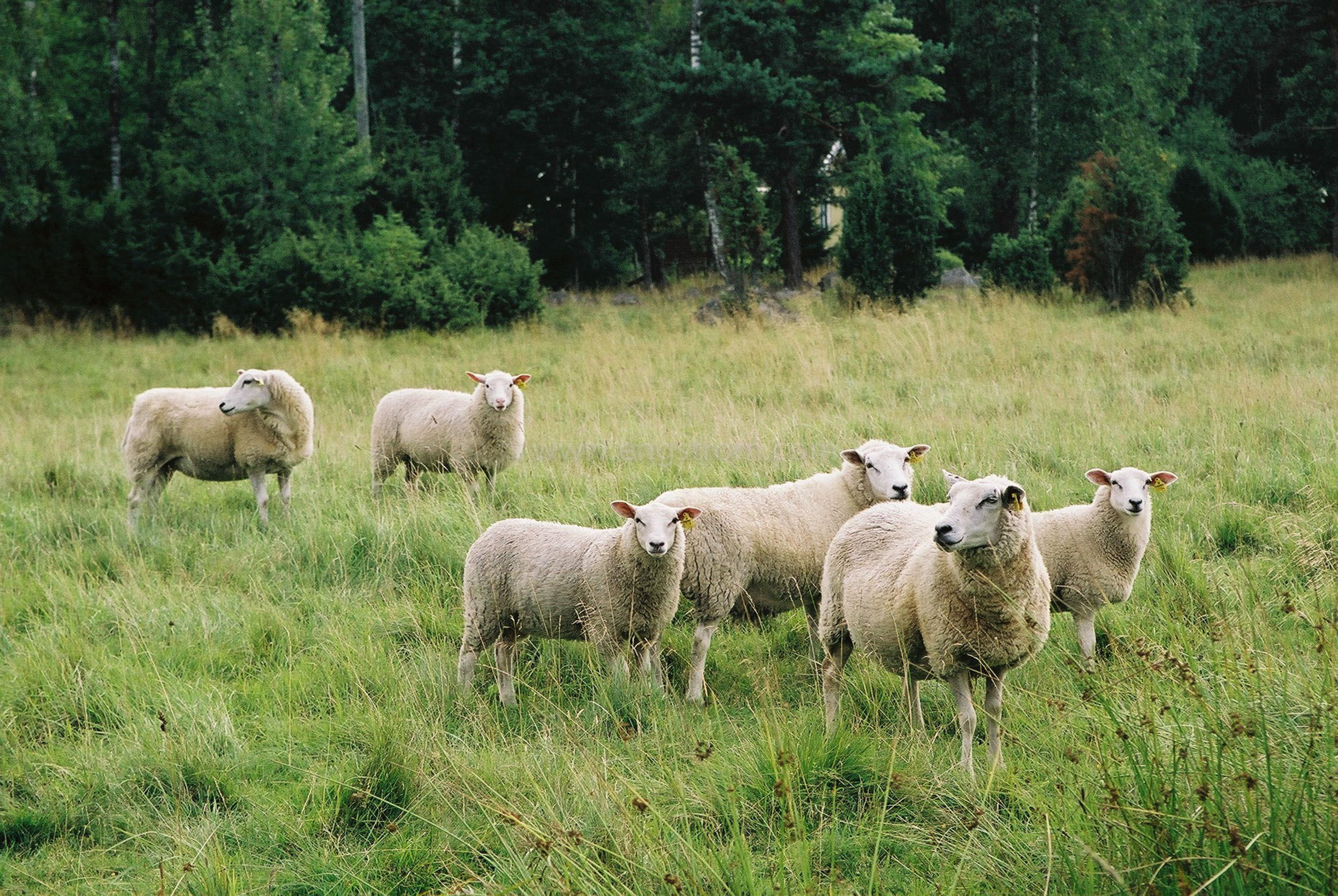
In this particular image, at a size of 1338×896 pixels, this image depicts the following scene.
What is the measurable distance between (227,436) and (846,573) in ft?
19.1

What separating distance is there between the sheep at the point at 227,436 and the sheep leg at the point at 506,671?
3.90 metres

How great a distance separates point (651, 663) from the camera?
16.8ft

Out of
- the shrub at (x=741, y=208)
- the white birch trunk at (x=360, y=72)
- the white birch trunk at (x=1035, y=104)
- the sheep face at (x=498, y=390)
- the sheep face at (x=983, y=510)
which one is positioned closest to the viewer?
the sheep face at (x=983, y=510)

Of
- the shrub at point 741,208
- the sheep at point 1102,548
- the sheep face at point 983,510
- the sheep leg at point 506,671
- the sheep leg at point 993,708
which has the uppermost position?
the shrub at point 741,208

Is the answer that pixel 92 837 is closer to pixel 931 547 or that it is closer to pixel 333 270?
pixel 931 547

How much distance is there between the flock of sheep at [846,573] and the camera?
13.4 ft

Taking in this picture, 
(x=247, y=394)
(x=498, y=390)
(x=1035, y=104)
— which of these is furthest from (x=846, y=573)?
(x=1035, y=104)

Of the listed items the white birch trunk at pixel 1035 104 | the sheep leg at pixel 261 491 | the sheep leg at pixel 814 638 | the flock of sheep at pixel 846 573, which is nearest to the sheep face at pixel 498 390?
the sheep leg at pixel 261 491

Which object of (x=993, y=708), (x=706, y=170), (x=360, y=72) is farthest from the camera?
(x=360, y=72)

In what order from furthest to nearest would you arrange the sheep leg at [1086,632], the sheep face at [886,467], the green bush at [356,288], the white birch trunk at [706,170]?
the white birch trunk at [706,170] → the green bush at [356,288] → the sheep face at [886,467] → the sheep leg at [1086,632]

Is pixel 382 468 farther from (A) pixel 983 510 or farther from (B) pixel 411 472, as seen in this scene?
(A) pixel 983 510

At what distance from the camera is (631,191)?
27.0 metres

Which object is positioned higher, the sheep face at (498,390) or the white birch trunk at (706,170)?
the white birch trunk at (706,170)

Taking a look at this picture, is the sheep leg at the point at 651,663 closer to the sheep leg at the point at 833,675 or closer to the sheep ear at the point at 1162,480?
the sheep leg at the point at 833,675
